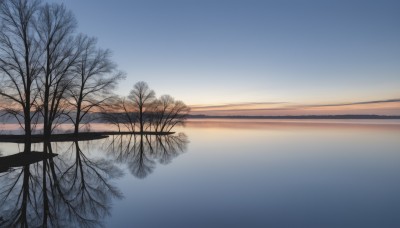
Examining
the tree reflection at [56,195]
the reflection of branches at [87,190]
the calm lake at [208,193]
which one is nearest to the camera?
the tree reflection at [56,195]

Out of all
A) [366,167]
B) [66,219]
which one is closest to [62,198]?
[66,219]

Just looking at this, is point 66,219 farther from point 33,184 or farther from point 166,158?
point 166,158

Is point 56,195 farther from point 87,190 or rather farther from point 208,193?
point 208,193

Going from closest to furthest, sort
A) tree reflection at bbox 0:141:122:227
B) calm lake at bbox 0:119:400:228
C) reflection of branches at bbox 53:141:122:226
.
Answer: tree reflection at bbox 0:141:122:227 < calm lake at bbox 0:119:400:228 < reflection of branches at bbox 53:141:122:226

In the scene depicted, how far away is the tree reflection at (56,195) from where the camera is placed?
1030cm

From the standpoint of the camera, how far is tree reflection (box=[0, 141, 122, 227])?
10299mm

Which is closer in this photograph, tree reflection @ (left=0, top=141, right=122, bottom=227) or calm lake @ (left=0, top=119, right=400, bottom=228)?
tree reflection @ (left=0, top=141, right=122, bottom=227)

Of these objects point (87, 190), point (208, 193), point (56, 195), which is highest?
point (56, 195)

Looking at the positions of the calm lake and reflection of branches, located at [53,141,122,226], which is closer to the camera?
the calm lake

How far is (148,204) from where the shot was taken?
1287 centimetres

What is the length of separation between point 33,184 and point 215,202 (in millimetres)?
9524

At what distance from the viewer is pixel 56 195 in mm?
13273

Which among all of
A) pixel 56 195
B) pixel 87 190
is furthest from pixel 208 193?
pixel 56 195

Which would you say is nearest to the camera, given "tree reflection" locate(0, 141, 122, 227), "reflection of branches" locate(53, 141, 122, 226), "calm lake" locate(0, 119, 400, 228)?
"tree reflection" locate(0, 141, 122, 227)
